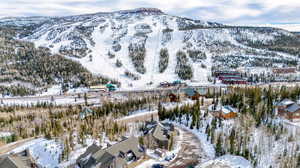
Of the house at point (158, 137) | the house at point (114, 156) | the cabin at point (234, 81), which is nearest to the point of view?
the house at point (114, 156)

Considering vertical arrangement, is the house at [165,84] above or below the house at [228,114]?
above

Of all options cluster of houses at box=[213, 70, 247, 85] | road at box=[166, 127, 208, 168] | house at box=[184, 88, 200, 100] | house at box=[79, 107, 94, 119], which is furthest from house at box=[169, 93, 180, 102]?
cluster of houses at box=[213, 70, 247, 85]

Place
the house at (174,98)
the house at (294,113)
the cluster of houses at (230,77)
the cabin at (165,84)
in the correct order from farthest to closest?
the cluster of houses at (230,77)
the cabin at (165,84)
the house at (174,98)
the house at (294,113)

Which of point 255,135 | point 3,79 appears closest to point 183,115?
point 255,135

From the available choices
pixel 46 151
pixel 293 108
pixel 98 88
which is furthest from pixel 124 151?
pixel 98 88

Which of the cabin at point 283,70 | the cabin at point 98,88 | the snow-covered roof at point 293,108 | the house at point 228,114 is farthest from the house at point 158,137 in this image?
the cabin at point 283,70

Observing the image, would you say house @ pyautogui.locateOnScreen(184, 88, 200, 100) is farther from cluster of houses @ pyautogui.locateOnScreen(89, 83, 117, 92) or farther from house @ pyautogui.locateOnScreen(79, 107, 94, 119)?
cluster of houses @ pyautogui.locateOnScreen(89, 83, 117, 92)

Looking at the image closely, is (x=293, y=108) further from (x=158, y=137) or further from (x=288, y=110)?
(x=158, y=137)

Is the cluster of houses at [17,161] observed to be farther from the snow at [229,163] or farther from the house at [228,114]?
the house at [228,114]
